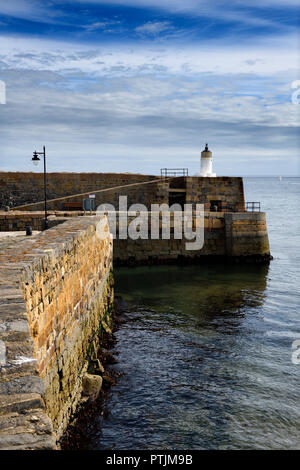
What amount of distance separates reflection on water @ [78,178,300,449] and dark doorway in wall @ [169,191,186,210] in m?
10.0

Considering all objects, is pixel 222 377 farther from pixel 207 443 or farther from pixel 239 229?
pixel 239 229

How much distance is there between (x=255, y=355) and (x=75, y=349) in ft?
15.0

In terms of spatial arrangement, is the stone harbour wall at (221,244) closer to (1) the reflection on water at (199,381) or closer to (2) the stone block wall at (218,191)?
(2) the stone block wall at (218,191)

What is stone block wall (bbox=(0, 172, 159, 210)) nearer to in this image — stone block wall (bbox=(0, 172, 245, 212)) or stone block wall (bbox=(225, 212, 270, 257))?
stone block wall (bbox=(0, 172, 245, 212))

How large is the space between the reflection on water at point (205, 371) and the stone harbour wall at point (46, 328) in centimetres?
Answer: 107

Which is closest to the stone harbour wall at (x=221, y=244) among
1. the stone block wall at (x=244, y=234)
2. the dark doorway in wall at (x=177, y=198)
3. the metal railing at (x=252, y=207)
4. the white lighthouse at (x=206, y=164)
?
the stone block wall at (x=244, y=234)

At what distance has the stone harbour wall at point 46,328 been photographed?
2.61 meters

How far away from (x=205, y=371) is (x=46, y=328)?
4598 mm

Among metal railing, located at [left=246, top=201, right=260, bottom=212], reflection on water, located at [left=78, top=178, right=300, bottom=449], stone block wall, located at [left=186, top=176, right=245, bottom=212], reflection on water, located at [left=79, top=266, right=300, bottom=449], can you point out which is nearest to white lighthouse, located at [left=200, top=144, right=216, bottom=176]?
stone block wall, located at [left=186, top=176, right=245, bottom=212]

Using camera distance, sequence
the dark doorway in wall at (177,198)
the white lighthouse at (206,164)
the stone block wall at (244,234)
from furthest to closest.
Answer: the white lighthouse at (206,164), the dark doorway in wall at (177,198), the stone block wall at (244,234)

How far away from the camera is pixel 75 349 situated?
272 inches
